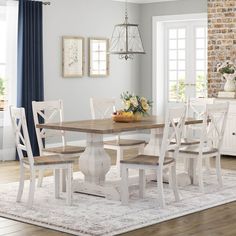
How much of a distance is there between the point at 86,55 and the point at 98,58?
11.0 inches

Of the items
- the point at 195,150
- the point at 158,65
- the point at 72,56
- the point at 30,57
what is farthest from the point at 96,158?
the point at 158,65

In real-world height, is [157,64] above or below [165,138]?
above

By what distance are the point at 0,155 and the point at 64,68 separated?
5.79 ft

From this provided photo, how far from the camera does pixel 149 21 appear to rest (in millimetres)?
11047

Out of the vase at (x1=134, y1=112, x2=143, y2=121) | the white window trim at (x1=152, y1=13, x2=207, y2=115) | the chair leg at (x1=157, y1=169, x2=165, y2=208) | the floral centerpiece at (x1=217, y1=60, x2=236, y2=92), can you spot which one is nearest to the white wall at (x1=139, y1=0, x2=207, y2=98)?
the white window trim at (x1=152, y1=13, x2=207, y2=115)

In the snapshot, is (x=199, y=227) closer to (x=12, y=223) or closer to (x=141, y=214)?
(x=141, y=214)

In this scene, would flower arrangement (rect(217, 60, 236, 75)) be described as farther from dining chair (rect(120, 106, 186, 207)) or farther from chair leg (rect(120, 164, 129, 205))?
chair leg (rect(120, 164, 129, 205))

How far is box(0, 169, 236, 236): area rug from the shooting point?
5.21m

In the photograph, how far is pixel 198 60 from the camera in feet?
34.8

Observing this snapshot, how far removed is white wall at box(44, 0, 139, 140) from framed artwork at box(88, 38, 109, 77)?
9 cm

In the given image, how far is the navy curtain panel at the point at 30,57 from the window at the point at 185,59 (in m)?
2.72

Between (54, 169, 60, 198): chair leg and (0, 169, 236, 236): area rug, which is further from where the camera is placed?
(54, 169, 60, 198): chair leg

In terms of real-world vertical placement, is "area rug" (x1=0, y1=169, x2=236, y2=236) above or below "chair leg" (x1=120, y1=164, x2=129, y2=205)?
below

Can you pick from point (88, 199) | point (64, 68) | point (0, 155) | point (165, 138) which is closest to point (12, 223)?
point (88, 199)
